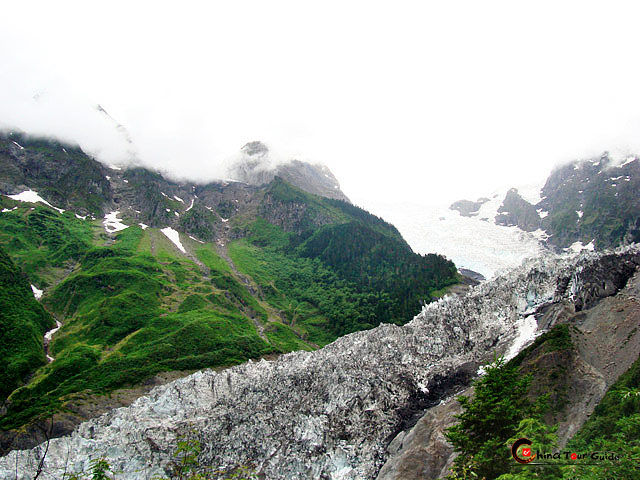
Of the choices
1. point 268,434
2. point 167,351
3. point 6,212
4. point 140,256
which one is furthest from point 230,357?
point 6,212

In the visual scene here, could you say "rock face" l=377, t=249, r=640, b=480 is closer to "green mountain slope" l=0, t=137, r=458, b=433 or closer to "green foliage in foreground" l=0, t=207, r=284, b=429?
"green foliage in foreground" l=0, t=207, r=284, b=429

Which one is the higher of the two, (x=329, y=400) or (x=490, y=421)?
(x=490, y=421)

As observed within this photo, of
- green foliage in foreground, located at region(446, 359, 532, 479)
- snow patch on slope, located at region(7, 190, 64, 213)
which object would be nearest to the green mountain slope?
snow patch on slope, located at region(7, 190, 64, 213)

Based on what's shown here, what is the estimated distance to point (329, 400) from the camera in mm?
52469

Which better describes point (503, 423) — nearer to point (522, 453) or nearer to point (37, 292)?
point (522, 453)

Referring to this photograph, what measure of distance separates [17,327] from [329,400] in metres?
90.3

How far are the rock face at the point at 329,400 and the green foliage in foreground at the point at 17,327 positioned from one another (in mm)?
34774

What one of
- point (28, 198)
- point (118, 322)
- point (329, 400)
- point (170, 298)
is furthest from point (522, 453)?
point (28, 198)

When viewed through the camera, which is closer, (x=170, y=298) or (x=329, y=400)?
(x=329, y=400)

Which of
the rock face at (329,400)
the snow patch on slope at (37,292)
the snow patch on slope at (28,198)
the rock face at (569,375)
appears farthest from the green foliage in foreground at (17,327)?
the snow patch on slope at (28,198)

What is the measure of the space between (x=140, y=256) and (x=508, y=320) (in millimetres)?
147929

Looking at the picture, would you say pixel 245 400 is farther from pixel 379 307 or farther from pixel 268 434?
pixel 379 307

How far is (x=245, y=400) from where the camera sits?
2311 inches

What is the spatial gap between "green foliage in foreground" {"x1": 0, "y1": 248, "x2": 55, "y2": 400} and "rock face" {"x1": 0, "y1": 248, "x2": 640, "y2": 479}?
114ft
